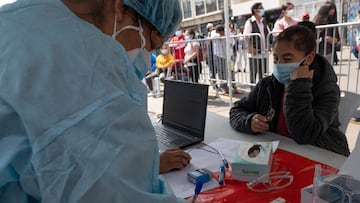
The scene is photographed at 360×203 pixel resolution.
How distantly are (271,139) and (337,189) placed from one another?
0.63m

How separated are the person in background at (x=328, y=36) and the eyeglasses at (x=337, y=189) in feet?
10.0

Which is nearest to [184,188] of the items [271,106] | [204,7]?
[271,106]

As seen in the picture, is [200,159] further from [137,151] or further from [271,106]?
[137,151]

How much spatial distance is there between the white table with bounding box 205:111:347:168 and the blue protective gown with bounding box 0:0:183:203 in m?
0.83

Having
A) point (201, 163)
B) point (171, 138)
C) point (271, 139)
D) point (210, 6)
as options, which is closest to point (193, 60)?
point (171, 138)

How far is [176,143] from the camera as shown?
134 centimetres

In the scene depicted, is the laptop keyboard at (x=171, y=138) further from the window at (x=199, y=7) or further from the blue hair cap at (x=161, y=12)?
the window at (x=199, y=7)

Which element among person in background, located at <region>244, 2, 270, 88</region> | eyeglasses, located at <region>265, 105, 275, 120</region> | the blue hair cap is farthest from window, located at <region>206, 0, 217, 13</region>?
the blue hair cap

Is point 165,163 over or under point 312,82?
under

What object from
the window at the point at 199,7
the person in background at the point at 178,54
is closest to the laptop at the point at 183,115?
the person in background at the point at 178,54

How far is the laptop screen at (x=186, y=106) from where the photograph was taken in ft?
4.27

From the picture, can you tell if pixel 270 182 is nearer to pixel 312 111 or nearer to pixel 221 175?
pixel 221 175

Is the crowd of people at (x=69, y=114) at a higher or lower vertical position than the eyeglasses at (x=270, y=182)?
higher

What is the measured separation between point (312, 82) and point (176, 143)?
68 centimetres
